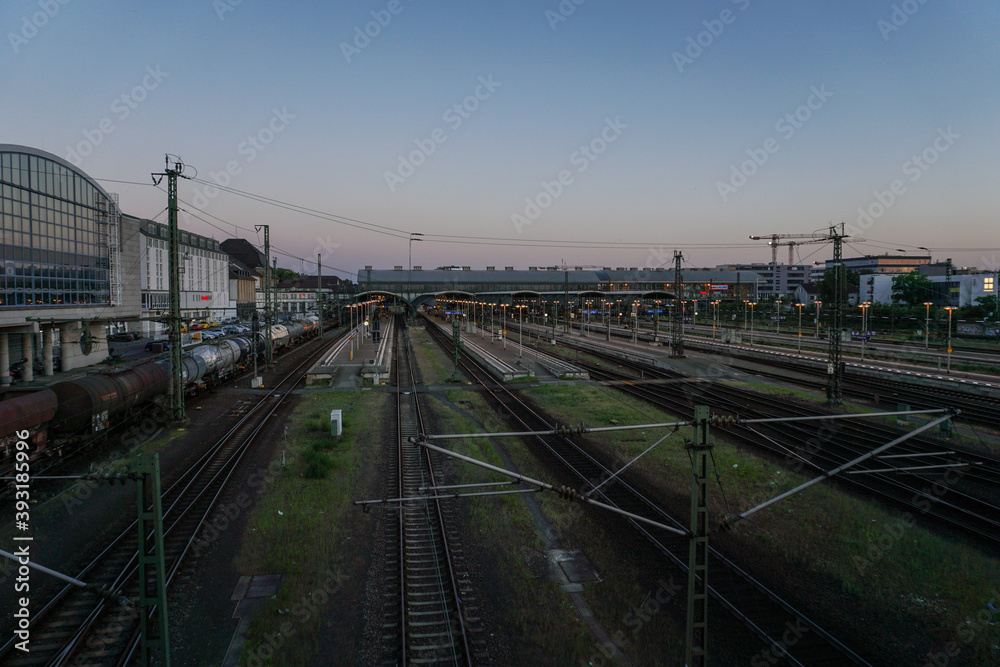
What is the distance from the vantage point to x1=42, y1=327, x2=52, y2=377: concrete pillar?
120 feet

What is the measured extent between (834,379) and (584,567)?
2303cm

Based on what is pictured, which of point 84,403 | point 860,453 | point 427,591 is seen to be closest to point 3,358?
point 84,403

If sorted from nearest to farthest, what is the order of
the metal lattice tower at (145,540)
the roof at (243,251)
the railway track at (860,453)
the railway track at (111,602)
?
the metal lattice tower at (145,540), the railway track at (111,602), the railway track at (860,453), the roof at (243,251)

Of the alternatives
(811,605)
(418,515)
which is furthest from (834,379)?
(418,515)

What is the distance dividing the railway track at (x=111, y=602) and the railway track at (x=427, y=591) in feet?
14.9

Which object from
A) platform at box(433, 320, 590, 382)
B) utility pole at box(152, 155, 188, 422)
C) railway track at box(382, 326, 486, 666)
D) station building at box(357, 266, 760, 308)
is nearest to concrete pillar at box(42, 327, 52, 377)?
utility pole at box(152, 155, 188, 422)

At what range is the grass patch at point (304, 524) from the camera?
32.7 feet

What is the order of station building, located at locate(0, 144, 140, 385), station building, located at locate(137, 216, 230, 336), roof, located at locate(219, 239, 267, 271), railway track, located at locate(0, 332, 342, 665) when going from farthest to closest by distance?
1. roof, located at locate(219, 239, 267, 271)
2. station building, located at locate(137, 216, 230, 336)
3. station building, located at locate(0, 144, 140, 385)
4. railway track, located at locate(0, 332, 342, 665)

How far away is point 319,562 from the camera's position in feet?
40.1

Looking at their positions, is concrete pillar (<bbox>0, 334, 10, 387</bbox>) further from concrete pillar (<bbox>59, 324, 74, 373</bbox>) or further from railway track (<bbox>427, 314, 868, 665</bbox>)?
railway track (<bbox>427, 314, 868, 665</bbox>)

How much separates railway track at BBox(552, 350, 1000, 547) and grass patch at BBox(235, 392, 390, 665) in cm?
1197

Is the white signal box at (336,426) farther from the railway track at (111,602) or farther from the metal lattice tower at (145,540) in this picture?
the metal lattice tower at (145,540)

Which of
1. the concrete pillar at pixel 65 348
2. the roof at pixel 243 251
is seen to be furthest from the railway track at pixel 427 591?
the roof at pixel 243 251

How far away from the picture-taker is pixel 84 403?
18.3m
